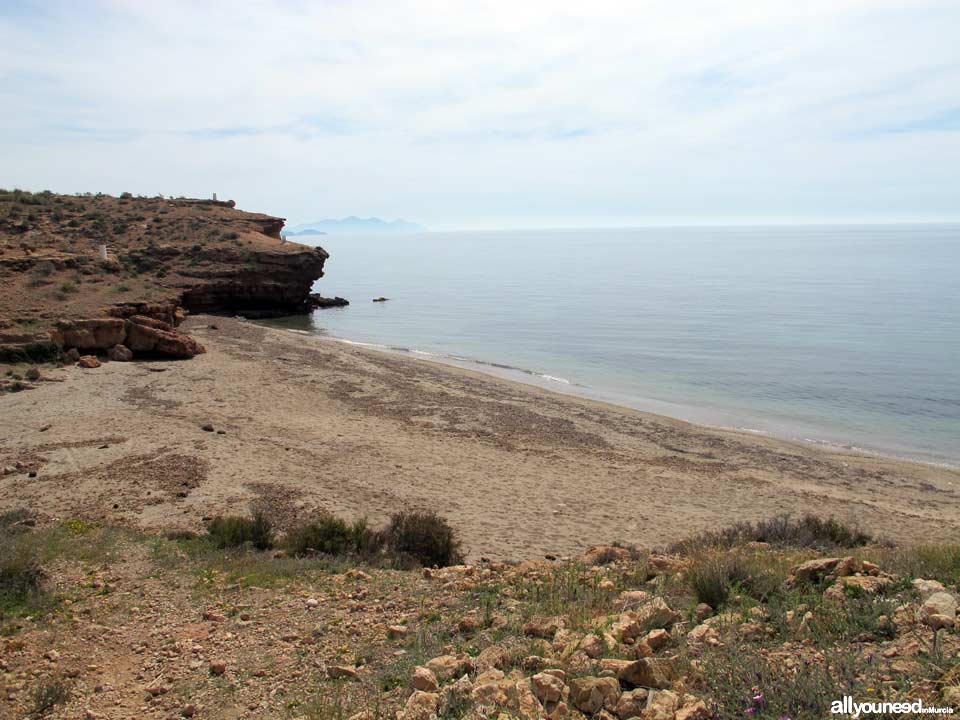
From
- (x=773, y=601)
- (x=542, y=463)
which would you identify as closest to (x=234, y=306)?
(x=542, y=463)

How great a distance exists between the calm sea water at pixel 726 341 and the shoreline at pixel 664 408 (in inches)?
5.0

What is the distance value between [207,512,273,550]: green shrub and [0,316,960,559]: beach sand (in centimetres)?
99

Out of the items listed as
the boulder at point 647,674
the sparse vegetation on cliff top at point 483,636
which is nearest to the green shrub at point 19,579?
the sparse vegetation on cliff top at point 483,636

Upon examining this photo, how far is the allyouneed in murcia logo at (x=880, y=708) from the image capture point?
12.0ft

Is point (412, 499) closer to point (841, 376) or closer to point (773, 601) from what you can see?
point (773, 601)

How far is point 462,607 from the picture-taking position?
22.7 ft

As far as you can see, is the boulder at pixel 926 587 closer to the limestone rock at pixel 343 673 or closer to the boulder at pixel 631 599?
the boulder at pixel 631 599

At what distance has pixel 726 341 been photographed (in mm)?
38219

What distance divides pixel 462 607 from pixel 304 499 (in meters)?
5.95

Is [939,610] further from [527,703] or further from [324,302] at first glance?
[324,302]

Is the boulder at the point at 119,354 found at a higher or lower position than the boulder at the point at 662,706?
lower

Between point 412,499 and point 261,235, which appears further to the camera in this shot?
point 261,235

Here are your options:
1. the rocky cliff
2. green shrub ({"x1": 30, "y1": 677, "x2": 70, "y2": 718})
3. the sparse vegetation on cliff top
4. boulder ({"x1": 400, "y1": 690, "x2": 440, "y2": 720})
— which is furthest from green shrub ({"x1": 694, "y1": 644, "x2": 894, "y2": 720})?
the rocky cliff

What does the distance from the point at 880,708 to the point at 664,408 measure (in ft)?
71.8
